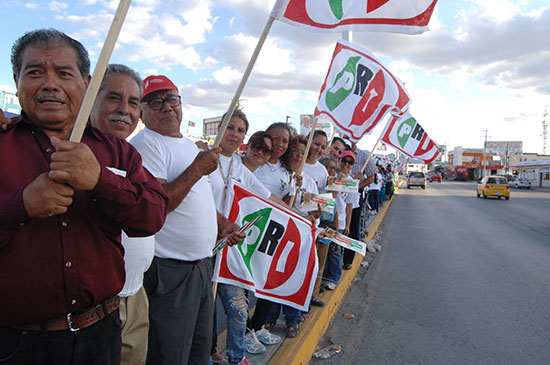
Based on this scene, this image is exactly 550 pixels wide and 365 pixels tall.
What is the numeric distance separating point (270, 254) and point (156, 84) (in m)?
1.76

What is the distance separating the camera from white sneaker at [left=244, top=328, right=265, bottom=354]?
3.26 metres

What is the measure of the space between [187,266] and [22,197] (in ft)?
3.92

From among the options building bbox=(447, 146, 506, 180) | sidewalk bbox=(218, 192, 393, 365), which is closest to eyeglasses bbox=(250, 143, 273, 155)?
sidewalk bbox=(218, 192, 393, 365)

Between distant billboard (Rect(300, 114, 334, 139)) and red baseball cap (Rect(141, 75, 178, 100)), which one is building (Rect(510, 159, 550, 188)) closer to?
distant billboard (Rect(300, 114, 334, 139))

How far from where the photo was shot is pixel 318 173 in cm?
497

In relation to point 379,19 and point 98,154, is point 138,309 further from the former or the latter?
point 379,19

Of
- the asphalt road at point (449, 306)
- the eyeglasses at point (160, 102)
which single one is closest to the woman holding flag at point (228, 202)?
the eyeglasses at point (160, 102)

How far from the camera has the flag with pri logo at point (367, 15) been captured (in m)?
2.55

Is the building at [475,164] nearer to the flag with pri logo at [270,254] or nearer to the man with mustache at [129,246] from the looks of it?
the flag with pri logo at [270,254]

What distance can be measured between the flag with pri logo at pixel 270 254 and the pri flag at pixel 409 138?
13.7 ft

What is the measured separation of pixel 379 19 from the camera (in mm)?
2959

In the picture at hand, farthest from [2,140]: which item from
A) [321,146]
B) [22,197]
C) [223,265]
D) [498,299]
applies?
[498,299]

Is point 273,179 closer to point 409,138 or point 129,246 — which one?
point 129,246

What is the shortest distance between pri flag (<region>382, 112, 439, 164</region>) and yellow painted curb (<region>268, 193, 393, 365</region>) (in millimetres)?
2955
